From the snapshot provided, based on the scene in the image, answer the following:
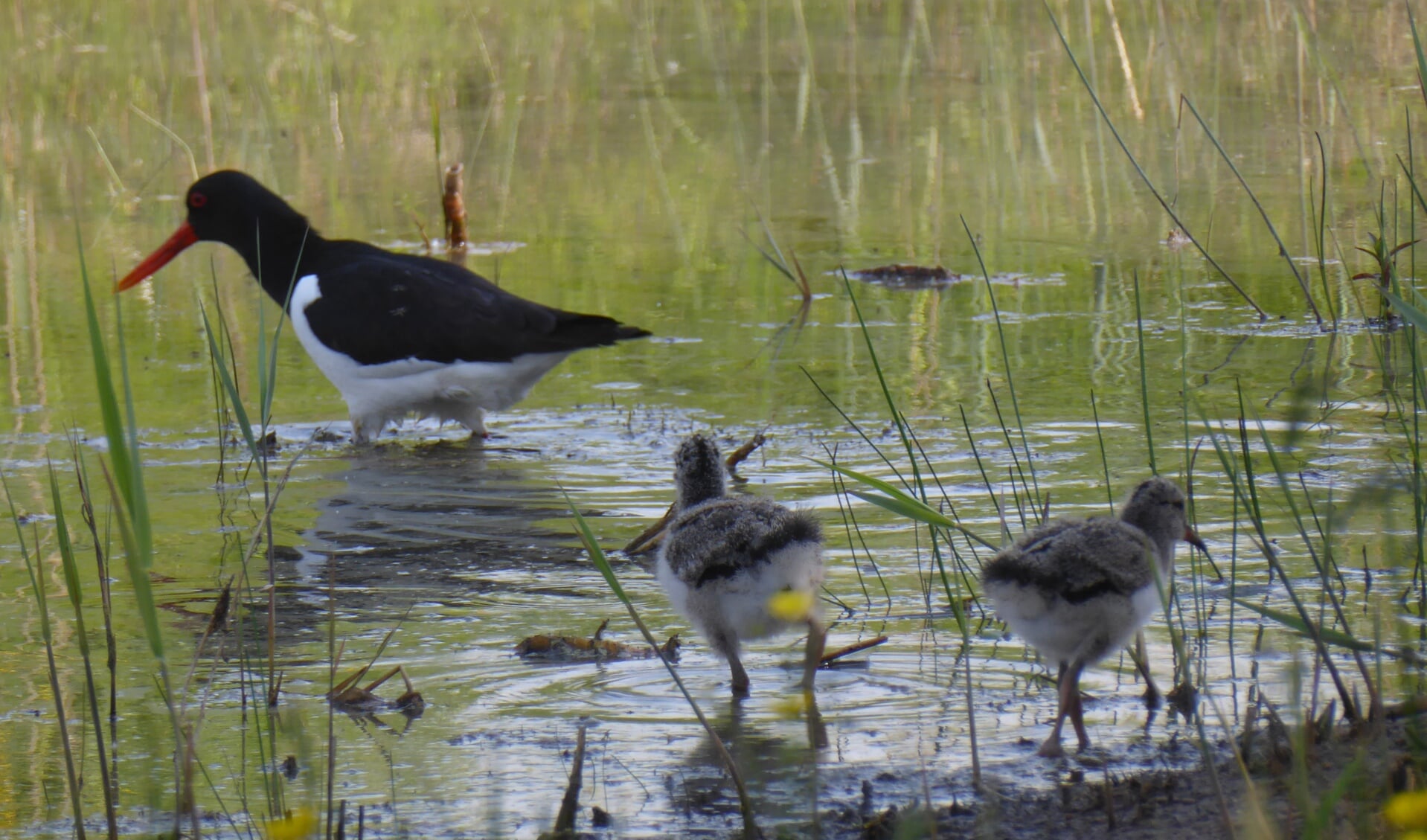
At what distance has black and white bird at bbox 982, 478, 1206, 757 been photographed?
11.6 ft

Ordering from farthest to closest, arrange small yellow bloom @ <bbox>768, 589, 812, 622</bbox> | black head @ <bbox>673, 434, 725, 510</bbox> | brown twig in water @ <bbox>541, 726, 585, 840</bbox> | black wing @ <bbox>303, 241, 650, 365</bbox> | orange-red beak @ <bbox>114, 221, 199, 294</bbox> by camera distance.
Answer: orange-red beak @ <bbox>114, 221, 199, 294</bbox> < black wing @ <bbox>303, 241, 650, 365</bbox> < black head @ <bbox>673, 434, 725, 510</bbox> < small yellow bloom @ <bbox>768, 589, 812, 622</bbox> < brown twig in water @ <bbox>541, 726, 585, 840</bbox>

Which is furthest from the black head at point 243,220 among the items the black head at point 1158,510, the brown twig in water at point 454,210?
the black head at point 1158,510

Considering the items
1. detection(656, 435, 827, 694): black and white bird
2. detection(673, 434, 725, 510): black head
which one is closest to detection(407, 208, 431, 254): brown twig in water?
detection(673, 434, 725, 510): black head

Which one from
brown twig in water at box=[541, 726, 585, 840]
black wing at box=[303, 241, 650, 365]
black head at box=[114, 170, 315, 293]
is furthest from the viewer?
black head at box=[114, 170, 315, 293]

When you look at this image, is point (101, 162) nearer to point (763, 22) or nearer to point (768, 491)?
point (763, 22)

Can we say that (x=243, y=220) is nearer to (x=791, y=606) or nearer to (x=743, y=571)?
(x=743, y=571)

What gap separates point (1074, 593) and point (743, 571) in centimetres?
80

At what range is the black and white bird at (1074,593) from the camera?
3.53 meters

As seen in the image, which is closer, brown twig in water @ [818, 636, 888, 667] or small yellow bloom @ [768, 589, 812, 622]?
small yellow bloom @ [768, 589, 812, 622]

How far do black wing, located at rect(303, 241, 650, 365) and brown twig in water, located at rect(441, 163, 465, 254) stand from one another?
7.62 ft

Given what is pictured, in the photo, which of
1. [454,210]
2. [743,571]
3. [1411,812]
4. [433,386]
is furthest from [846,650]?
[454,210]

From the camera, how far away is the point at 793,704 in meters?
3.99

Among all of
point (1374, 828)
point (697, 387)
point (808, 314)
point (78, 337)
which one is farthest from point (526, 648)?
point (78, 337)

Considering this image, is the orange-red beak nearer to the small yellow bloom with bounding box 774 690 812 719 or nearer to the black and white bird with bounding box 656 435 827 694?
the black and white bird with bounding box 656 435 827 694
